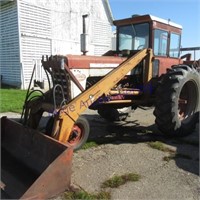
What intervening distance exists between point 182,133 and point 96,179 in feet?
8.07

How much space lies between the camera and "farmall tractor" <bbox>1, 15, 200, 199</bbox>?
12.4ft

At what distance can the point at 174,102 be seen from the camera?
538cm

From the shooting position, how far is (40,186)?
10.9ft

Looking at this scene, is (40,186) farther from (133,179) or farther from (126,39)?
(126,39)

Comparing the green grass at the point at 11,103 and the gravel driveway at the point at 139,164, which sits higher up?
the green grass at the point at 11,103

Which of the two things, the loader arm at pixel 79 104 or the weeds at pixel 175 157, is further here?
the weeds at pixel 175 157

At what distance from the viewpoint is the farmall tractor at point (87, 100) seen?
376cm

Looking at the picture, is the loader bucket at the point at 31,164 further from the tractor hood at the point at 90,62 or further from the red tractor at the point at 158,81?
the red tractor at the point at 158,81

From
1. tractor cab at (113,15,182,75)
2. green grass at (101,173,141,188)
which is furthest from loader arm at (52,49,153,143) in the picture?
tractor cab at (113,15,182,75)

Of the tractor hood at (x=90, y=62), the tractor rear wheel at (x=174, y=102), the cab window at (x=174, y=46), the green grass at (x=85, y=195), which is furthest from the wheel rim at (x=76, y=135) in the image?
the cab window at (x=174, y=46)

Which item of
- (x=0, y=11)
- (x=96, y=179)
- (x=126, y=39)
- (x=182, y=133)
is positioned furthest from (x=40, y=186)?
(x=0, y=11)

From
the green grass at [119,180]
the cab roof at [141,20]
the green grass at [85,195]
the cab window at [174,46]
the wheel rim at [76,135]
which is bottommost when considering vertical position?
the green grass at [85,195]

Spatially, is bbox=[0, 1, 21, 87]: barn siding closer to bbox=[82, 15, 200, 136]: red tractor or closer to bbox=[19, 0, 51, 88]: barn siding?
bbox=[19, 0, 51, 88]: barn siding

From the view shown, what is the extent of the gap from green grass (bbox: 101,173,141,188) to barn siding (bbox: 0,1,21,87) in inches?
431
